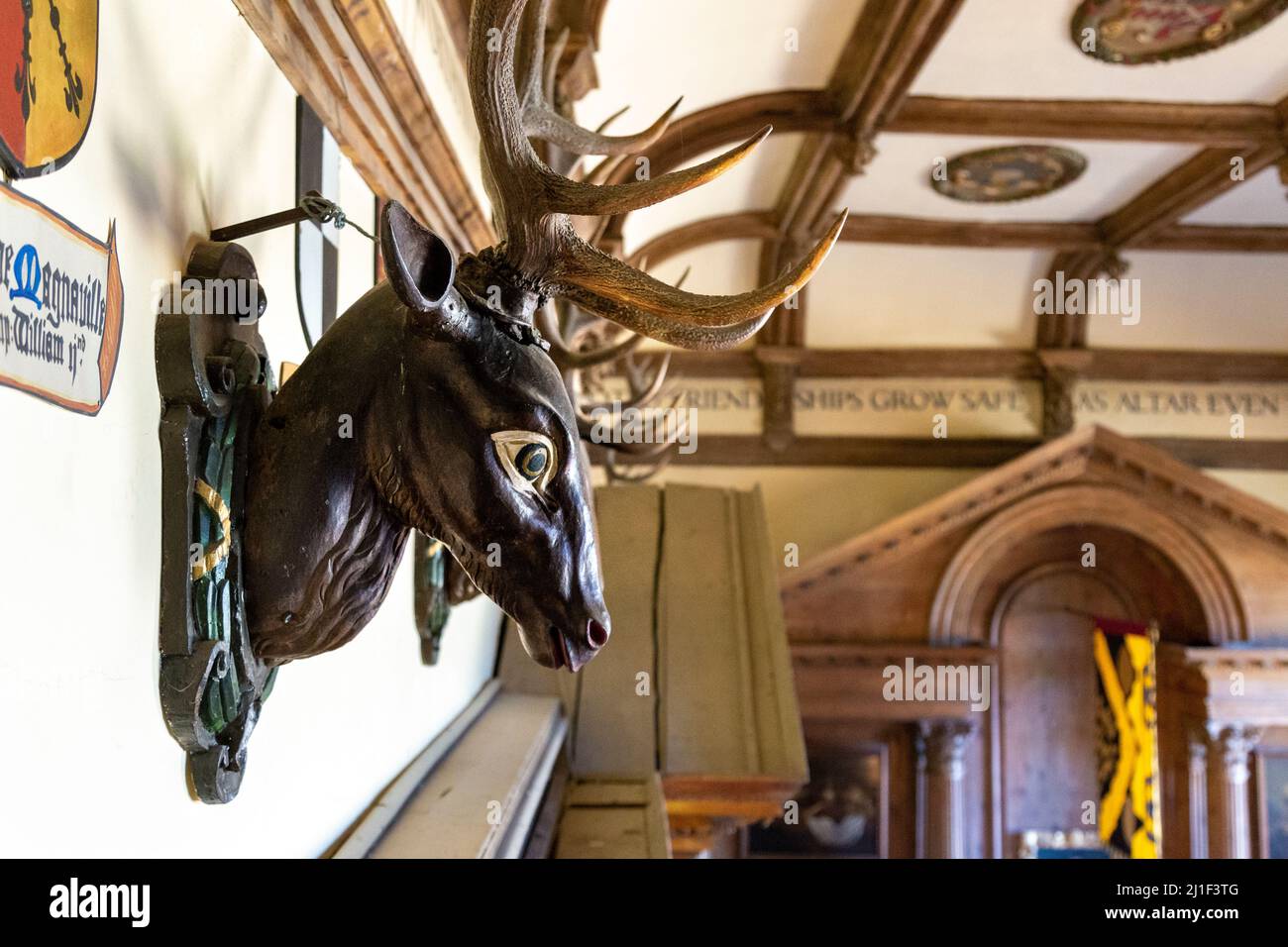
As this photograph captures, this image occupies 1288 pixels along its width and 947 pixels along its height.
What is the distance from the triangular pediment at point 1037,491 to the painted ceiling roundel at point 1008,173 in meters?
1.64

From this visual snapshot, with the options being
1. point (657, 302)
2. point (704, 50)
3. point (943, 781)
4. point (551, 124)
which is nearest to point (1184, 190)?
point (704, 50)

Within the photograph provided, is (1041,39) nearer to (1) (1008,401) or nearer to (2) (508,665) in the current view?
(2) (508,665)

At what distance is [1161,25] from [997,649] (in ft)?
13.8

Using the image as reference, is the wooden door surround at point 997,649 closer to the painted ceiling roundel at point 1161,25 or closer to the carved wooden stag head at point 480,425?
the painted ceiling roundel at point 1161,25

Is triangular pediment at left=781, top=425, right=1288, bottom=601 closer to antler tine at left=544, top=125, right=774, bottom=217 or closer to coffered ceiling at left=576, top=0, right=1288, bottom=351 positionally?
coffered ceiling at left=576, top=0, right=1288, bottom=351

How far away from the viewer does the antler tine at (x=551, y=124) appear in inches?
47.0

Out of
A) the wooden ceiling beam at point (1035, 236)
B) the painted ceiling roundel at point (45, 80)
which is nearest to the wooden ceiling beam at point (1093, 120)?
the wooden ceiling beam at point (1035, 236)

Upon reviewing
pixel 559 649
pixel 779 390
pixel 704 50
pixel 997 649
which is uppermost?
pixel 704 50

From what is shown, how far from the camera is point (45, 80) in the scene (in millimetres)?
690

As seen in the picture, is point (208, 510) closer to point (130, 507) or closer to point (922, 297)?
point (130, 507)

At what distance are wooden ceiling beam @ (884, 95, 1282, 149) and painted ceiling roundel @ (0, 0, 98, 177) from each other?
5.17 metres

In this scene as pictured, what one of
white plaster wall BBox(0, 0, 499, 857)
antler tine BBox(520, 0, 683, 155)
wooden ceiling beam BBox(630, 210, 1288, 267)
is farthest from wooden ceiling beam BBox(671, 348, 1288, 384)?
white plaster wall BBox(0, 0, 499, 857)
